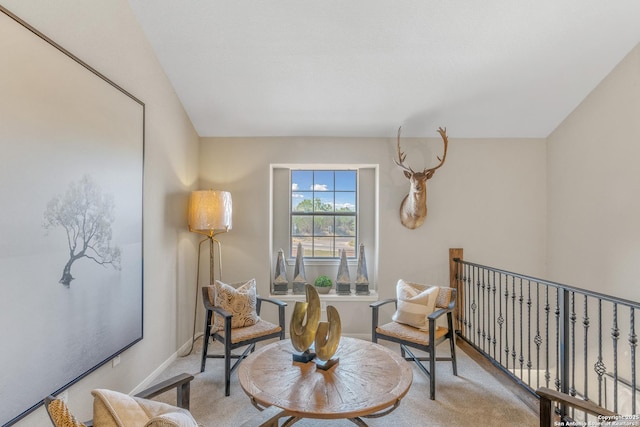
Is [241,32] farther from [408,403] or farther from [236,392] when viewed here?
[408,403]

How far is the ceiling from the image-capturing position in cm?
249

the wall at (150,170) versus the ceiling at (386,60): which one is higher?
the ceiling at (386,60)

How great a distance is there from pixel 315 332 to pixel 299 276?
73.6 inches

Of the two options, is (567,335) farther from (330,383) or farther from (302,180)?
(302,180)

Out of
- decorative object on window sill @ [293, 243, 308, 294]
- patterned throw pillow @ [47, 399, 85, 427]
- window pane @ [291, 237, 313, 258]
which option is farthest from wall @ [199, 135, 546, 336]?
patterned throw pillow @ [47, 399, 85, 427]

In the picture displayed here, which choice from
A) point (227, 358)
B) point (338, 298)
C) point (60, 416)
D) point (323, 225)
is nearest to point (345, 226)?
point (323, 225)

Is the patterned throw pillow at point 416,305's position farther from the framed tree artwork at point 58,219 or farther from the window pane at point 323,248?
the framed tree artwork at point 58,219

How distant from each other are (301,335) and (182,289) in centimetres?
186

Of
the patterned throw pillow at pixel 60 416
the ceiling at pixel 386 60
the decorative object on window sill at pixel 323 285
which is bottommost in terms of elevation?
the decorative object on window sill at pixel 323 285

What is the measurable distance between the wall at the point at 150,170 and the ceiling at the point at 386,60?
0.27 metres

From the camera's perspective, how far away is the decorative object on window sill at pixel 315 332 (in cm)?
204

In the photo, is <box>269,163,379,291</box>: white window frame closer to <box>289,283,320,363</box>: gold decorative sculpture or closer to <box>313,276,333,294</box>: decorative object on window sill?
<box>313,276,333,294</box>: decorative object on window sill

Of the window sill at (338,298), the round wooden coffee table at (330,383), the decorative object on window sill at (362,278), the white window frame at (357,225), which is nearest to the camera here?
the round wooden coffee table at (330,383)

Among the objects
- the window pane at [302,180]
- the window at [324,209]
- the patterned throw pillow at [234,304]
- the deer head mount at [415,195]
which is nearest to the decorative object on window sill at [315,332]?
the patterned throw pillow at [234,304]
